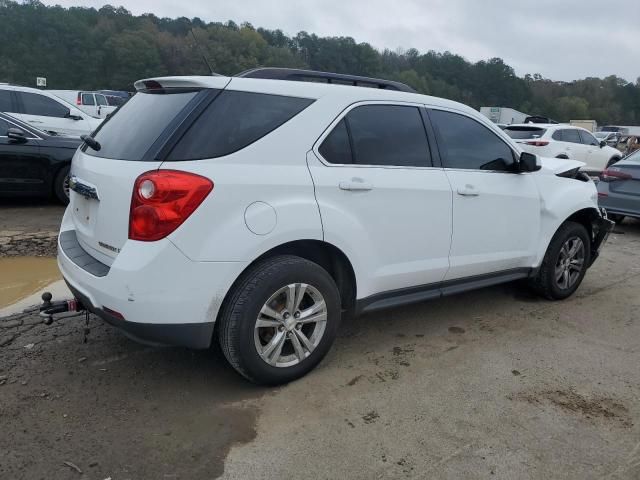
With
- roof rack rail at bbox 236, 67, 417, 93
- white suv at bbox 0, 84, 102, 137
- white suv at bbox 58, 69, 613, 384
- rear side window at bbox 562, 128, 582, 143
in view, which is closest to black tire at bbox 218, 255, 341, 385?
white suv at bbox 58, 69, 613, 384

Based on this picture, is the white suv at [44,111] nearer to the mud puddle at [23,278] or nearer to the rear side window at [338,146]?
the mud puddle at [23,278]

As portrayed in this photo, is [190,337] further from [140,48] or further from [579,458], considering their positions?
[140,48]

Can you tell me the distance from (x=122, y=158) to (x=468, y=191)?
2.30 metres

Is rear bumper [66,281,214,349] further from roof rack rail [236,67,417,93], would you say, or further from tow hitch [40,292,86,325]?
roof rack rail [236,67,417,93]

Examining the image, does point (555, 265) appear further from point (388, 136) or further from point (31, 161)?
point (31, 161)

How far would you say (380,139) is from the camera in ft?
11.3

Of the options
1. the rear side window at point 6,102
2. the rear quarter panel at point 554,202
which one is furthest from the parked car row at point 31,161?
the rear quarter panel at point 554,202

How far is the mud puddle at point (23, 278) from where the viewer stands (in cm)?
448

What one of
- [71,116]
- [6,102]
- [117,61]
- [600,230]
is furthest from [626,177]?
[117,61]

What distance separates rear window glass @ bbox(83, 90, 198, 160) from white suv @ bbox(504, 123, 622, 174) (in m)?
11.3

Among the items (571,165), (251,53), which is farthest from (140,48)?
(571,165)

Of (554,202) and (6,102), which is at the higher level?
(6,102)

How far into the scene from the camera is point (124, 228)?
2697mm

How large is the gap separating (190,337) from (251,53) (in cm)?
1081
